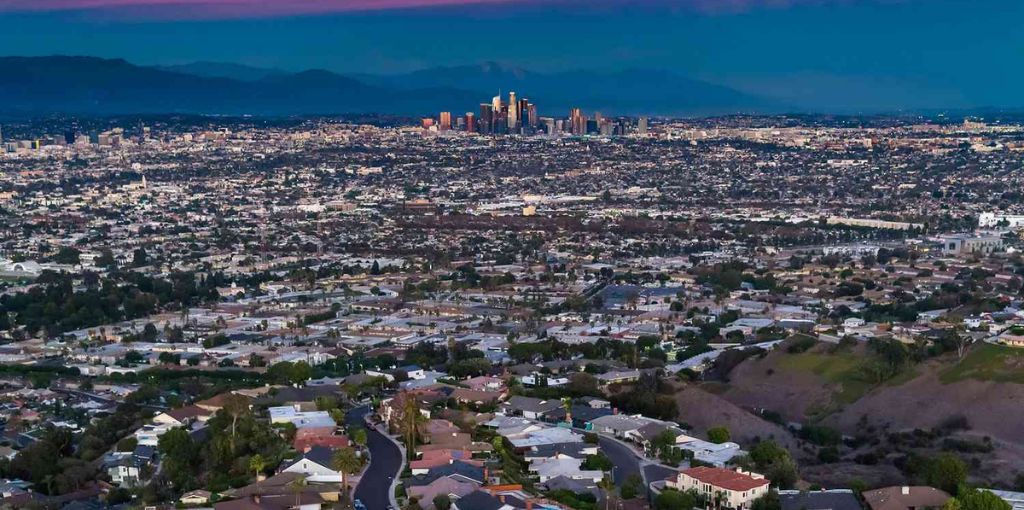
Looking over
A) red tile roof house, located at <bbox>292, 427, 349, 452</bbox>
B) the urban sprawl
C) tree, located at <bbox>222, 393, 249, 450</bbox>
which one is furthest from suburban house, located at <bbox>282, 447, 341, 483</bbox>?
tree, located at <bbox>222, 393, 249, 450</bbox>

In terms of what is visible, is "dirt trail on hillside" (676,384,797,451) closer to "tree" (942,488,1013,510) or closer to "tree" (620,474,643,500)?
"tree" (620,474,643,500)

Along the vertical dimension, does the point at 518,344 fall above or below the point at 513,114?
below

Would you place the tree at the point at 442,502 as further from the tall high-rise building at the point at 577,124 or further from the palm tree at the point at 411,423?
the tall high-rise building at the point at 577,124

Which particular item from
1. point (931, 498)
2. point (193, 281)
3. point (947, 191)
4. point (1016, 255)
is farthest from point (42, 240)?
point (931, 498)

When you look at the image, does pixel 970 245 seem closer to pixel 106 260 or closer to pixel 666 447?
pixel 106 260

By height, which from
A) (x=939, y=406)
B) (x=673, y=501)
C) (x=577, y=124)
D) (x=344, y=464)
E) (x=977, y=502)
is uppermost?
(x=344, y=464)

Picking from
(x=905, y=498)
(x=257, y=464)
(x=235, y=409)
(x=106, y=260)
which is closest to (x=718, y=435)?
(x=905, y=498)
